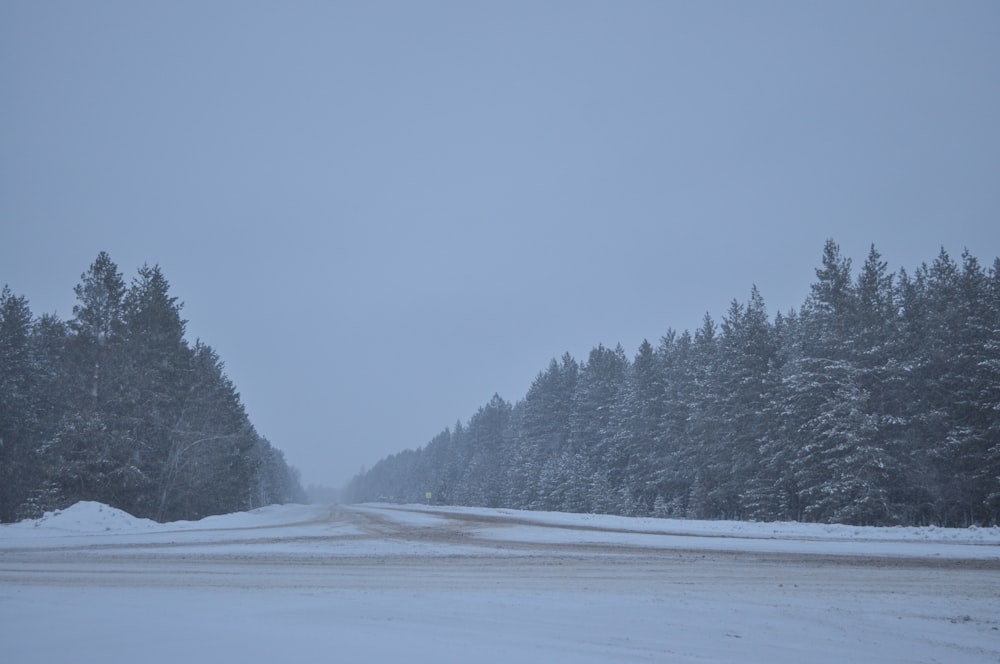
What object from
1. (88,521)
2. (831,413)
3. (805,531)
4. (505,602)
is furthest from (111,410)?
(831,413)

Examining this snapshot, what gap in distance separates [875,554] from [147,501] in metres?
38.7

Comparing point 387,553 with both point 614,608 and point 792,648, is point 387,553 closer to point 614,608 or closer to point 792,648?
point 614,608

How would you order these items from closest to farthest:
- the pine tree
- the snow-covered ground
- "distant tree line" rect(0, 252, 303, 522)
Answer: the snow-covered ground, "distant tree line" rect(0, 252, 303, 522), the pine tree

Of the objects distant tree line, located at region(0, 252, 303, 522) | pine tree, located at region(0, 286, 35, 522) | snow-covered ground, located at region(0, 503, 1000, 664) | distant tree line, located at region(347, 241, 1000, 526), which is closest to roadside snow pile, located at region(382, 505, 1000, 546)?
snow-covered ground, located at region(0, 503, 1000, 664)

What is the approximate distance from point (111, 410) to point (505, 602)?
32.6 m

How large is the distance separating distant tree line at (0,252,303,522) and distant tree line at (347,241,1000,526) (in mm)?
32524

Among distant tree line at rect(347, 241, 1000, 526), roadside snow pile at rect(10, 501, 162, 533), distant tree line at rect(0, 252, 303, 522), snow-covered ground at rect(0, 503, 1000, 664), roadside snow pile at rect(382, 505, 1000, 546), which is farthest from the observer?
distant tree line at rect(0, 252, 303, 522)

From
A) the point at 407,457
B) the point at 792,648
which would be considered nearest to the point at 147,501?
the point at 792,648

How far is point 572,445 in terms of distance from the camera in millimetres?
66625

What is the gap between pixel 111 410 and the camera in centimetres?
3531

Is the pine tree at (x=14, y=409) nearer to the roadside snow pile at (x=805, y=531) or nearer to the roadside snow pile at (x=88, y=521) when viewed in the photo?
the roadside snow pile at (x=88, y=521)

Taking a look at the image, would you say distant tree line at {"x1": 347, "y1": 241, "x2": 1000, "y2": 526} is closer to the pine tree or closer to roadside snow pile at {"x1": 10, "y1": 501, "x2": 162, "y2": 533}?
roadside snow pile at {"x1": 10, "y1": 501, "x2": 162, "y2": 533}

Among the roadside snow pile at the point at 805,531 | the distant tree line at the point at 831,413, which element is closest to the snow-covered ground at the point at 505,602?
the roadside snow pile at the point at 805,531

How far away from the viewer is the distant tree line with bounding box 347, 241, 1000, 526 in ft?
107
